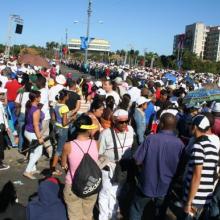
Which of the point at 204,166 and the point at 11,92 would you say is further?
the point at 11,92

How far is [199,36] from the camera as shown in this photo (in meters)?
193

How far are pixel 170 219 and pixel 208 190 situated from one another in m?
1.78

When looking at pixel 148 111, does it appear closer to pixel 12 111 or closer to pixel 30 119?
pixel 30 119

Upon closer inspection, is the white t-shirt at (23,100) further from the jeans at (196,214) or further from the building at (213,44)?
the building at (213,44)

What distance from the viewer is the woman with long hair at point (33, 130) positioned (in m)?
7.67

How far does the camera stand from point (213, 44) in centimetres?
19050

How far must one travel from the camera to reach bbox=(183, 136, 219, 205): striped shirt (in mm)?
4277

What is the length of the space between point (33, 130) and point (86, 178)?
12.0 feet

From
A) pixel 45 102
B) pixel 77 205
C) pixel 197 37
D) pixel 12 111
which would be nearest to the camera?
pixel 77 205

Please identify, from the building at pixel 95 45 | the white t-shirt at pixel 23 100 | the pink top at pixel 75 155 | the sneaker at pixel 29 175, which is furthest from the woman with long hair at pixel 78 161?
the building at pixel 95 45

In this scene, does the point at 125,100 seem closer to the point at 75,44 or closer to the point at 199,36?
the point at 75,44

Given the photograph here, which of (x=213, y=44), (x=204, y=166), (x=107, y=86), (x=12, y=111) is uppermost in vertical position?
(x=213, y=44)

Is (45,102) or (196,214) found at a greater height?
(45,102)

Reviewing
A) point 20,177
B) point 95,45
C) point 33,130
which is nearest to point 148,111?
point 33,130
